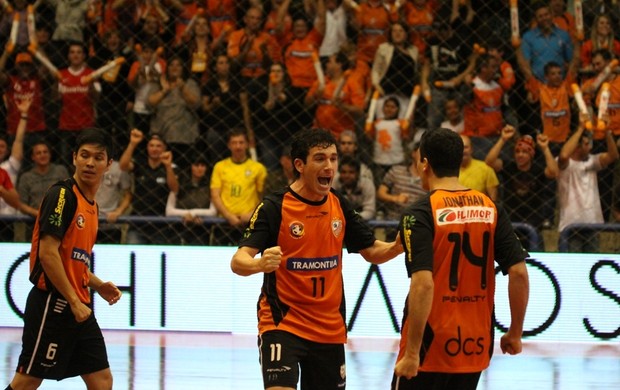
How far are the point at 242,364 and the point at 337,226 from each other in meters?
3.57

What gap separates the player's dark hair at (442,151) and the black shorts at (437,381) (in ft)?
2.75

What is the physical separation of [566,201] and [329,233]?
233 inches

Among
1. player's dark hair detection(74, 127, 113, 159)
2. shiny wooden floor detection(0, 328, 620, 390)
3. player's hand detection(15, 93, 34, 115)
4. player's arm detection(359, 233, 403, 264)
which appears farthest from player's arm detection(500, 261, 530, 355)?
player's hand detection(15, 93, 34, 115)

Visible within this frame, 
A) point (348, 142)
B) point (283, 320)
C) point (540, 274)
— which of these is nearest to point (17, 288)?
point (348, 142)

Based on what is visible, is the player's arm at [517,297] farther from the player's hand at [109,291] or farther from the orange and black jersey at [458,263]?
the player's hand at [109,291]

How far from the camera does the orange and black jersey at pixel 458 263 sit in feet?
14.2

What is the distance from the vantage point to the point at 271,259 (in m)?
4.79

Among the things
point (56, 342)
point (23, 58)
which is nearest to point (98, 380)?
point (56, 342)

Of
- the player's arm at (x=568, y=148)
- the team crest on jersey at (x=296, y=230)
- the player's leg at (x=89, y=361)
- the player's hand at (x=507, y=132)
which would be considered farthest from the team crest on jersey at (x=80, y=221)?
the player's arm at (x=568, y=148)

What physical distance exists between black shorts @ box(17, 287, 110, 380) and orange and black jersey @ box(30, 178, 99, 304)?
105mm

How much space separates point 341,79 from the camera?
11758 mm

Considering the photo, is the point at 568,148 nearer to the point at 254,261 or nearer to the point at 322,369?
the point at 322,369

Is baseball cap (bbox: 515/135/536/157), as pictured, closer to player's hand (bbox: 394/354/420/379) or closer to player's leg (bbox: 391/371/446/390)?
player's leg (bbox: 391/371/446/390)

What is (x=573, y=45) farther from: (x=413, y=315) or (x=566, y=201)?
(x=413, y=315)
